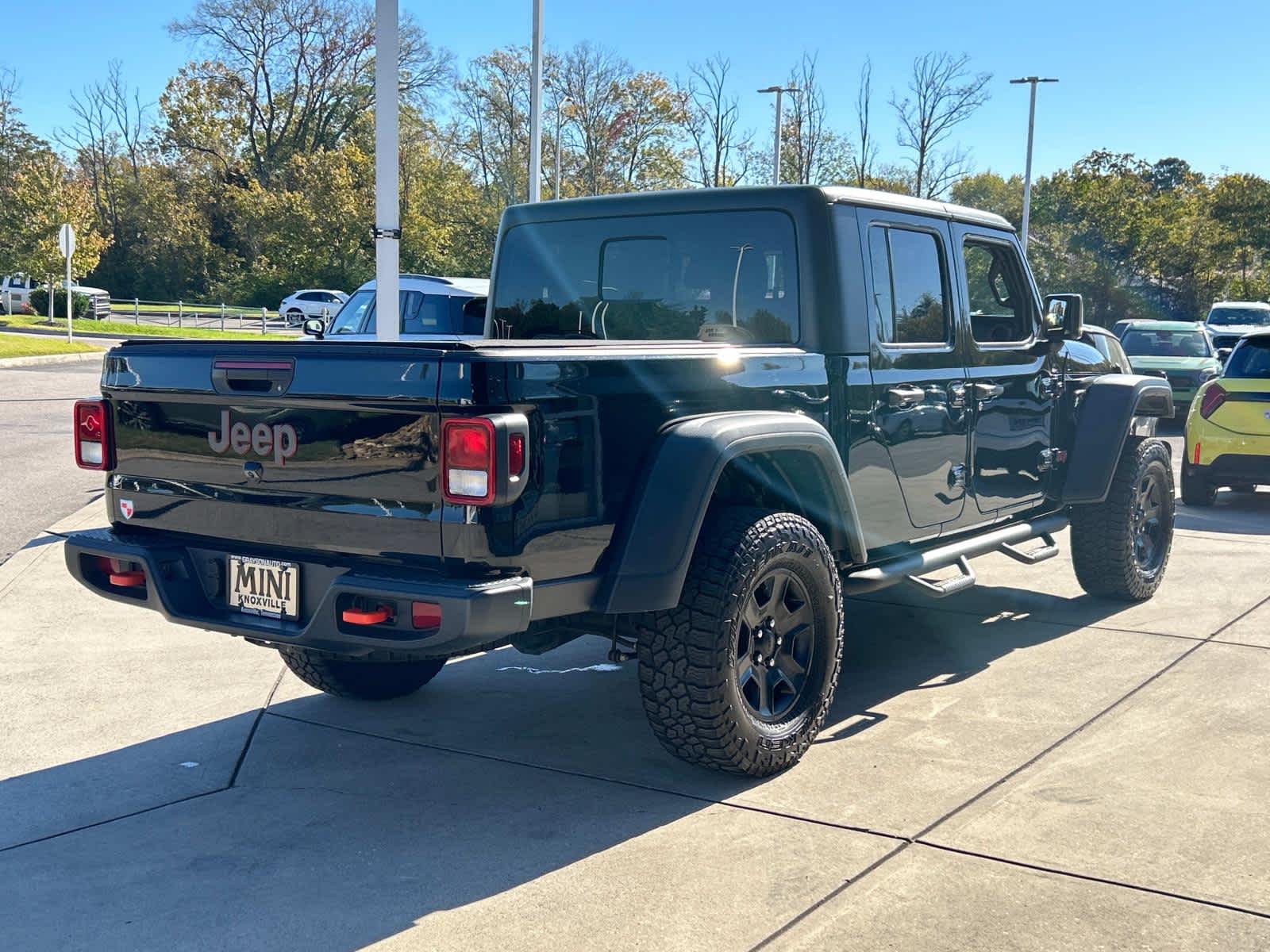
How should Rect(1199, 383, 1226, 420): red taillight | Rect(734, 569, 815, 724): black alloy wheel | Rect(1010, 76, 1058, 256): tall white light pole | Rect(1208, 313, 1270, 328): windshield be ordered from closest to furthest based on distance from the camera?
Rect(734, 569, 815, 724): black alloy wheel → Rect(1199, 383, 1226, 420): red taillight → Rect(1208, 313, 1270, 328): windshield → Rect(1010, 76, 1058, 256): tall white light pole

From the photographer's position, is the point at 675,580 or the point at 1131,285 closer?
the point at 675,580

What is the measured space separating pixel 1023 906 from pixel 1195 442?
8468 mm

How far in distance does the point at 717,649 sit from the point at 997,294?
289 cm

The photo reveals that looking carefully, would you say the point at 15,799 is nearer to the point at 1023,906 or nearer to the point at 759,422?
the point at 759,422

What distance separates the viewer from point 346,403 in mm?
3654

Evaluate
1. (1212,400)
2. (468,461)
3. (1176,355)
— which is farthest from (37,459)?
(1176,355)

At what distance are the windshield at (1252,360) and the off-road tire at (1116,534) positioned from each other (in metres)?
4.38

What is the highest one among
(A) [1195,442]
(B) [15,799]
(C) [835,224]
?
(C) [835,224]

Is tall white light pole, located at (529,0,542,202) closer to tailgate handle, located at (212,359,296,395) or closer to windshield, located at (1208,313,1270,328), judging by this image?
tailgate handle, located at (212,359,296,395)

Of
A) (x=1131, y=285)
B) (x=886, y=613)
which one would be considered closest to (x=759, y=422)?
(x=886, y=613)

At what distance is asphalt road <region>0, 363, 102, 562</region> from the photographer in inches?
372

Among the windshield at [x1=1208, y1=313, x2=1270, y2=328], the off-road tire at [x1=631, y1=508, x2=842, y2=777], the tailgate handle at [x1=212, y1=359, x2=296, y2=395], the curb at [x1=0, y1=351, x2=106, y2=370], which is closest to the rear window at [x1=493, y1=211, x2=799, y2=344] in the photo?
the off-road tire at [x1=631, y1=508, x2=842, y2=777]

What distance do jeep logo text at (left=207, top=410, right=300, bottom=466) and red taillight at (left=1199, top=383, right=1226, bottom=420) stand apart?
904cm

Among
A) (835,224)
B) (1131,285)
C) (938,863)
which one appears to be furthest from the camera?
(1131,285)
